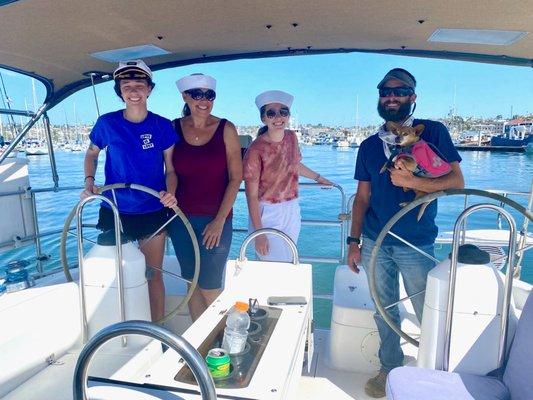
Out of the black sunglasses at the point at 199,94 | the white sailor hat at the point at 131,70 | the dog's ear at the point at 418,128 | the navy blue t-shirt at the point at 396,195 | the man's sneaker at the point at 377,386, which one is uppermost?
the white sailor hat at the point at 131,70

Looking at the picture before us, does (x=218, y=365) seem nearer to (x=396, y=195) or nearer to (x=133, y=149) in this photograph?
(x=396, y=195)

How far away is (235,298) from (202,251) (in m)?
0.67

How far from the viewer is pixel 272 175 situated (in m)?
2.27

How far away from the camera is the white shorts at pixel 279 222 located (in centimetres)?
229

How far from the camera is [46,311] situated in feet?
6.12

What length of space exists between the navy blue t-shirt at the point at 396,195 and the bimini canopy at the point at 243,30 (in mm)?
617

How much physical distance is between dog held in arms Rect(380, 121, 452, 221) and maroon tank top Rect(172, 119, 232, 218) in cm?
89

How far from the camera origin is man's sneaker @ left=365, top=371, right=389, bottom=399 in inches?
75.4

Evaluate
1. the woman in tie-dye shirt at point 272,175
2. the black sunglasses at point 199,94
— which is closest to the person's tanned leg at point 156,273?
the woman in tie-dye shirt at point 272,175

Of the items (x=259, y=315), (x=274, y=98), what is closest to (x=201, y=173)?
(x=274, y=98)

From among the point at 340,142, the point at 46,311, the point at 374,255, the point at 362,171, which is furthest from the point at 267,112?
the point at 340,142

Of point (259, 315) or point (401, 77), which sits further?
point (401, 77)

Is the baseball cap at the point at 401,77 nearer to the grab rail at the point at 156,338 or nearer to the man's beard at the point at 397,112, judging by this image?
the man's beard at the point at 397,112

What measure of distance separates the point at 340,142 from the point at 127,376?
1467 inches
